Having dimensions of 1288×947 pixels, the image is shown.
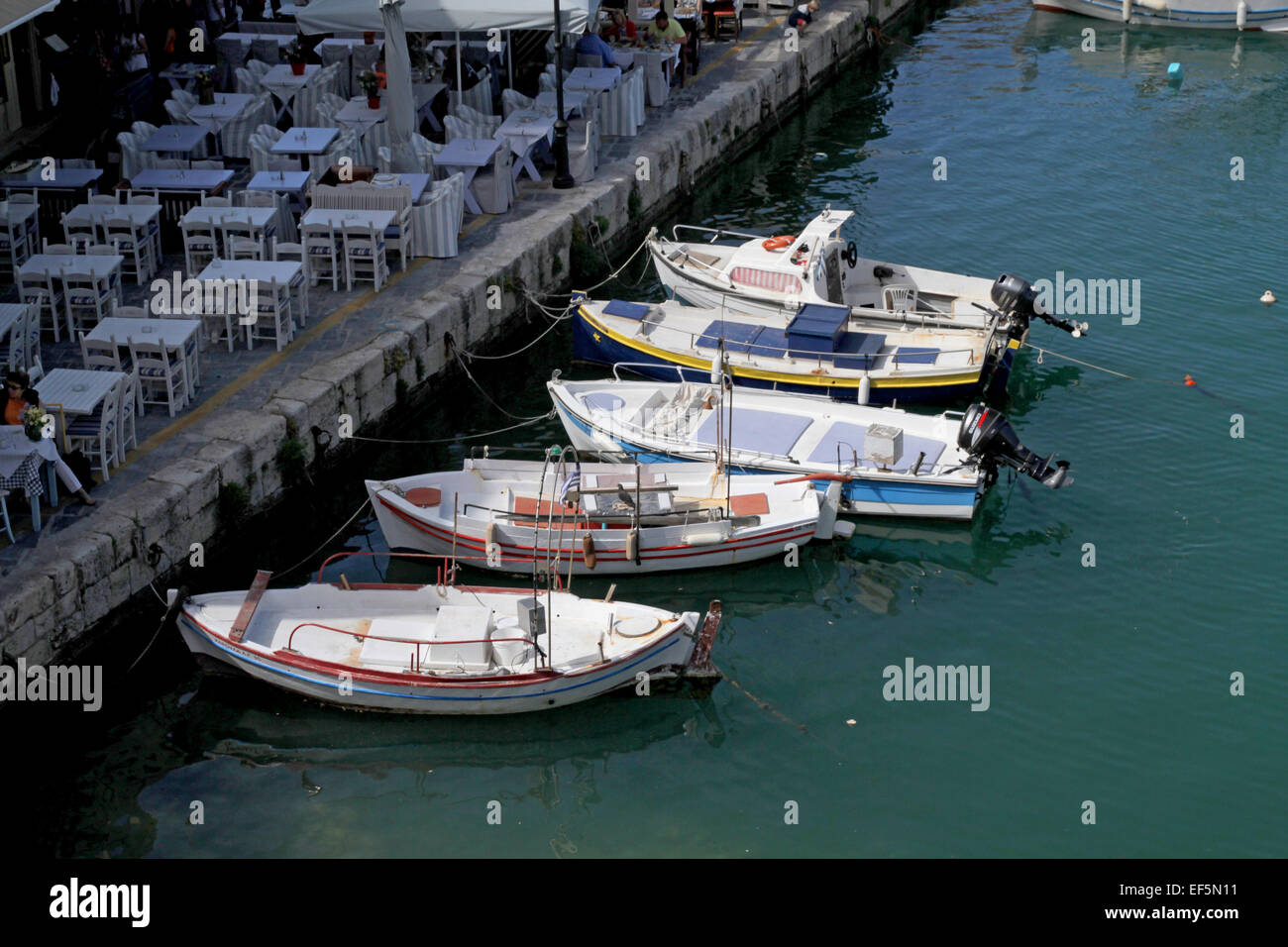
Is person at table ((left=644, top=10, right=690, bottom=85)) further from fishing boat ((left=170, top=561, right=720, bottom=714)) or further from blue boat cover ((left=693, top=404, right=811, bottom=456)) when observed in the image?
fishing boat ((left=170, top=561, right=720, bottom=714))

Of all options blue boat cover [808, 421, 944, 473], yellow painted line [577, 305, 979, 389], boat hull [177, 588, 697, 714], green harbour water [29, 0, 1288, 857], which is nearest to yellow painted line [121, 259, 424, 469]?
green harbour water [29, 0, 1288, 857]

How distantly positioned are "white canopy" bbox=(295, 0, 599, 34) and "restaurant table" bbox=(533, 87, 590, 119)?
7.82 ft

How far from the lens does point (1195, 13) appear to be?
35094 mm

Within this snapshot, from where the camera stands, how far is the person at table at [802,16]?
31172 millimetres

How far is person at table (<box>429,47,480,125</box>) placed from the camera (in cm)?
2391

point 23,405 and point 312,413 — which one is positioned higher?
point 23,405

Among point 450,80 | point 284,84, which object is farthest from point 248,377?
point 450,80

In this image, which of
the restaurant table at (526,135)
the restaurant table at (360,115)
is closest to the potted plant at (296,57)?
the restaurant table at (360,115)

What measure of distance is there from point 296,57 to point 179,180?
5388mm

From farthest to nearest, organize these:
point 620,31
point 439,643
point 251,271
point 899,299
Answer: point 620,31 → point 899,299 → point 251,271 → point 439,643

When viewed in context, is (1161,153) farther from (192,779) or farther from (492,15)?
(192,779)

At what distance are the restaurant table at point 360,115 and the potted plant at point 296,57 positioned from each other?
1.64 meters

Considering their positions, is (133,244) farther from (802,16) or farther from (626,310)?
(802,16)

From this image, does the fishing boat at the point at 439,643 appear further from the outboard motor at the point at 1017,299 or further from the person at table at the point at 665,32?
the person at table at the point at 665,32
